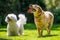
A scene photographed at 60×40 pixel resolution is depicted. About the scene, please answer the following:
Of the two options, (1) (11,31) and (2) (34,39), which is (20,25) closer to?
(1) (11,31)

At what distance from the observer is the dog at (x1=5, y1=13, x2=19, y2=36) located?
13301 millimetres

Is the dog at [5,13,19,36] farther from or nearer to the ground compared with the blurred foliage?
nearer to the ground

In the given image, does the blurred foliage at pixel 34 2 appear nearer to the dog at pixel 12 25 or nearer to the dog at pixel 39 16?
the dog at pixel 12 25

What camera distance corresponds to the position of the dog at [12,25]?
13301 mm

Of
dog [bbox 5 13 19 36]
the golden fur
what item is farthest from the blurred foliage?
the golden fur

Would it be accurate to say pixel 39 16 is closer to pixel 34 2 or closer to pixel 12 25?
pixel 12 25

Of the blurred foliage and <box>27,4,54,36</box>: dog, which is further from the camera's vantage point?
the blurred foliage

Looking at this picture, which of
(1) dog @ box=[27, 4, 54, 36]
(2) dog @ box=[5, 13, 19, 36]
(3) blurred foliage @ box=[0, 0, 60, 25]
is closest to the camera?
(1) dog @ box=[27, 4, 54, 36]

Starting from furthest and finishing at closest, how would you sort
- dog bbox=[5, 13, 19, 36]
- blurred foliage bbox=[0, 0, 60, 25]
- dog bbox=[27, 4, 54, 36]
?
blurred foliage bbox=[0, 0, 60, 25] < dog bbox=[5, 13, 19, 36] < dog bbox=[27, 4, 54, 36]

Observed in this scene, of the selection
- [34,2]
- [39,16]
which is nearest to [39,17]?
[39,16]

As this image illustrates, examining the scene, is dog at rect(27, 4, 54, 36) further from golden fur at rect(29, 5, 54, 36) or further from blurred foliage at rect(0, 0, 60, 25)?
blurred foliage at rect(0, 0, 60, 25)

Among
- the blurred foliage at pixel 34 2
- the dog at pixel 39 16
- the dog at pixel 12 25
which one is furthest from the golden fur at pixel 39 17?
the blurred foliage at pixel 34 2

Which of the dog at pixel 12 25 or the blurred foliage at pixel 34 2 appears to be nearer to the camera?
the dog at pixel 12 25

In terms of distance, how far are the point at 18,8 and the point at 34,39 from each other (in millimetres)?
13223
